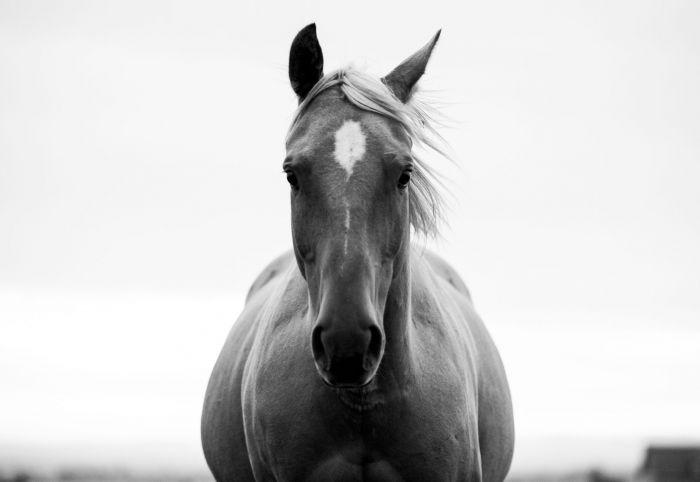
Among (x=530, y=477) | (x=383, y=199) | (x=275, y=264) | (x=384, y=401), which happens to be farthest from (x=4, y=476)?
(x=383, y=199)

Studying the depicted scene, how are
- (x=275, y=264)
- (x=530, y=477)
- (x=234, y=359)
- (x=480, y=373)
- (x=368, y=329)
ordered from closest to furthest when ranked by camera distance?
(x=368, y=329), (x=480, y=373), (x=234, y=359), (x=275, y=264), (x=530, y=477)

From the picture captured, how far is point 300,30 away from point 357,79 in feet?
1.16

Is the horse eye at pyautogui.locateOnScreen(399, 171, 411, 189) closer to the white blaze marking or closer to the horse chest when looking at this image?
the white blaze marking

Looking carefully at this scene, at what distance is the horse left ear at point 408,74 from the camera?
506 cm

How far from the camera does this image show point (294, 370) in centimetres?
500

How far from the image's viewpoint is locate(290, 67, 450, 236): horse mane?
15.5 ft

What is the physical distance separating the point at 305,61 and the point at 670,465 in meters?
4.46

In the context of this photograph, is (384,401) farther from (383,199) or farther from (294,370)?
(383,199)

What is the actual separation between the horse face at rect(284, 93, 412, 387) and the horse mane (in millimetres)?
71

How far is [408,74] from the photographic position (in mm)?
5117

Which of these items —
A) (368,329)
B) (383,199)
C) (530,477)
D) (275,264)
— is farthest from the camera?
(530,477)

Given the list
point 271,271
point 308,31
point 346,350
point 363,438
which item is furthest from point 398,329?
point 271,271

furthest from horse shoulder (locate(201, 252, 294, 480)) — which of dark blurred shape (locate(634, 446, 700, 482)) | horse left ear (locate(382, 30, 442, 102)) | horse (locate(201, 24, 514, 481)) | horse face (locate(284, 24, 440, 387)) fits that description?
dark blurred shape (locate(634, 446, 700, 482))

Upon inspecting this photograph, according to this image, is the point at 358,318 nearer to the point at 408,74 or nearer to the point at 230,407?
the point at 408,74
